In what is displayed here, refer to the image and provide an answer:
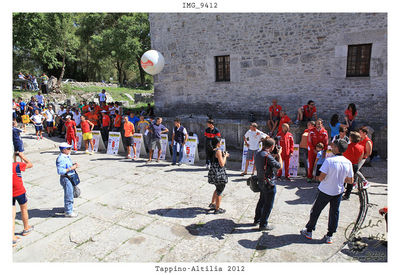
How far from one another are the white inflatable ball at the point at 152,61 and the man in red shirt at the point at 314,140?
8.63 m

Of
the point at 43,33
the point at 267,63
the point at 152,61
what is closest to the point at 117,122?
the point at 152,61

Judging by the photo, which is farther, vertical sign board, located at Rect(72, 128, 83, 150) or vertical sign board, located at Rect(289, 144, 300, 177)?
vertical sign board, located at Rect(72, 128, 83, 150)

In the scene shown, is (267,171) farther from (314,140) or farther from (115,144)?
(115,144)

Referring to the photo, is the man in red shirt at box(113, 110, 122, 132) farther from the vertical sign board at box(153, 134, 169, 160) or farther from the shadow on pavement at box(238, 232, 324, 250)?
the shadow on pavement at box(238, 232, 324, 250)

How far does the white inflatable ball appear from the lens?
→ 43.7 feet

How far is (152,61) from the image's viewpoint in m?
13.3

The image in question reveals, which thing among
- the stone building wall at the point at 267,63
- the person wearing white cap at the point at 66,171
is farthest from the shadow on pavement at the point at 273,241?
the stone building wall at the point at 267,63

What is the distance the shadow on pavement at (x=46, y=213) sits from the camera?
19.8ft

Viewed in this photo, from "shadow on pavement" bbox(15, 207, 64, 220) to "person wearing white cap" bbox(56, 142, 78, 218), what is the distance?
0.94 ft

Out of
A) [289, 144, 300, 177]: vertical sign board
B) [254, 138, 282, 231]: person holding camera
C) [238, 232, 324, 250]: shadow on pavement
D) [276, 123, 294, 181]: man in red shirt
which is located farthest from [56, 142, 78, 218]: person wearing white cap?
[289, 144, 300, 177]: vertical sign board

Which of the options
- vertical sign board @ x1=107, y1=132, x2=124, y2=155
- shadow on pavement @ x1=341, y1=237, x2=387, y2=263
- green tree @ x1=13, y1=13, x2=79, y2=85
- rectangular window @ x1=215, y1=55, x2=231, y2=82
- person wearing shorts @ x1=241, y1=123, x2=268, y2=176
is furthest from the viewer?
green tree @ x1=13, y1=13, x2=79, y2=85

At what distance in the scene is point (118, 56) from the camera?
36.4m
